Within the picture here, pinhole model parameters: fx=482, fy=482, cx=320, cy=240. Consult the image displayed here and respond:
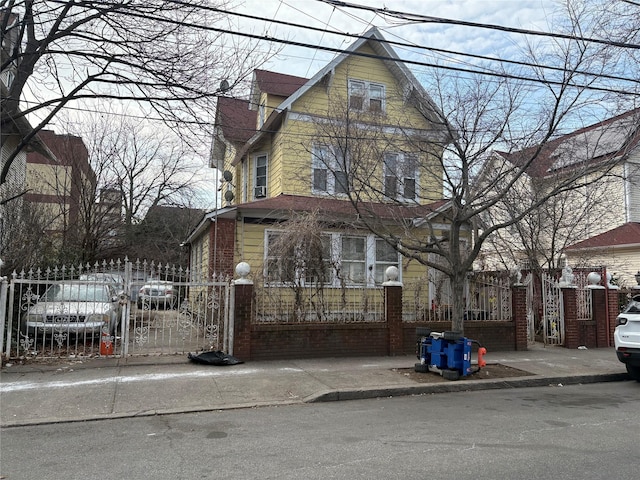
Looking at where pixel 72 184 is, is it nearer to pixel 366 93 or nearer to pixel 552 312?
pixel 366 93

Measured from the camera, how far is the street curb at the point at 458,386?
770 centimetres

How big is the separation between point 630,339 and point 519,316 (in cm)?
343

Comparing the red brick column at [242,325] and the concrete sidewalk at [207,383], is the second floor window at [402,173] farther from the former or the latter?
the red brick column at [242,325]

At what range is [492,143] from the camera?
32.9 feet

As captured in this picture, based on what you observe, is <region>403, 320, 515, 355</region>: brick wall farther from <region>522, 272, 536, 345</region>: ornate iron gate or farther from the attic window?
the attic window

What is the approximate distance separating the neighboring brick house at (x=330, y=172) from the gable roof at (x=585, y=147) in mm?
1999

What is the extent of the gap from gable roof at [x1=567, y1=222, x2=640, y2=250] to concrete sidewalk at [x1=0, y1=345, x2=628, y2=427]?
10.6m

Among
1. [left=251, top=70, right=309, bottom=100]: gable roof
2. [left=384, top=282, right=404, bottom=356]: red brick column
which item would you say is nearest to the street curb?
[left=384, top=282, right=404, bottom=356]: red brick column

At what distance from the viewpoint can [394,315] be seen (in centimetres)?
1123

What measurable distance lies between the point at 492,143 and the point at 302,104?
7.78 metres

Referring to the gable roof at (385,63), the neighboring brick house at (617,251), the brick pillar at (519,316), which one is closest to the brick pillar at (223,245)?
the gable roof at (385,63)

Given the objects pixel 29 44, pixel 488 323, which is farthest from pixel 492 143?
pixel 29 44

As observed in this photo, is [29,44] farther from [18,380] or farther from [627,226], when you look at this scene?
[627,226]

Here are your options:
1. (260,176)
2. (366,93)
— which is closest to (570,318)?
(366,93)
